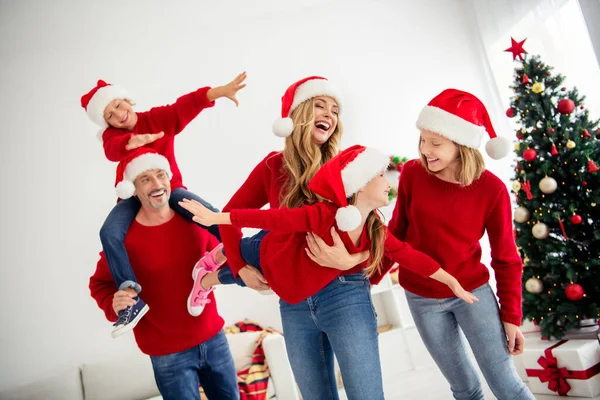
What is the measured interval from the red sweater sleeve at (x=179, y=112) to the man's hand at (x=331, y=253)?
111 cm

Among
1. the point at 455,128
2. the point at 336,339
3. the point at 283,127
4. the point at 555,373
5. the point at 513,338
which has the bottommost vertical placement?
the point at 555,373

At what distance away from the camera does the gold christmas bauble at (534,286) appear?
3246 mm

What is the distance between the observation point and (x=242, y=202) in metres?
1.90

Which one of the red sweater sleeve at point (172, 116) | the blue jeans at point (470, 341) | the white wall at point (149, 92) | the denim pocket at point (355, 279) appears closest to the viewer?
the denim pocket at point (355, 279)

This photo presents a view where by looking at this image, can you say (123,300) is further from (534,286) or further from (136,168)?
(534,286)

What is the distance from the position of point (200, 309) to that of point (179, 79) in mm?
2887

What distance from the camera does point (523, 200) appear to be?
338cm

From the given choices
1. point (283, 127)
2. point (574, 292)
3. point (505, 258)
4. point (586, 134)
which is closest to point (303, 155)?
point (283, 127)

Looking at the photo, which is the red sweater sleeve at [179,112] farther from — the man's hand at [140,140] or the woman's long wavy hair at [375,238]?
the woman's long wavy hair at [375,238]

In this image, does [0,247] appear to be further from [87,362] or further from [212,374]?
[212,374]

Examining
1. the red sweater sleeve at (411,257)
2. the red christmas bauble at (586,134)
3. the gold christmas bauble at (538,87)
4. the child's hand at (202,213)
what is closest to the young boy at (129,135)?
the child's hand at (202,213)

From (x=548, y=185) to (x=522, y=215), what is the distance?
0.85 ft

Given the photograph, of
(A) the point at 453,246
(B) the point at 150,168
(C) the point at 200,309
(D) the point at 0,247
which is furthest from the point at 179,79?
(A) the point at 453,246

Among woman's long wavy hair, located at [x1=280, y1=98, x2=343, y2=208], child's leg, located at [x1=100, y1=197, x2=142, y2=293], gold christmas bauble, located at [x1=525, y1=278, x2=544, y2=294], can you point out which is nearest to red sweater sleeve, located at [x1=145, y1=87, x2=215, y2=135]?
child's leg, located at [x1=100, y1=197, x2=142, y2=293]
